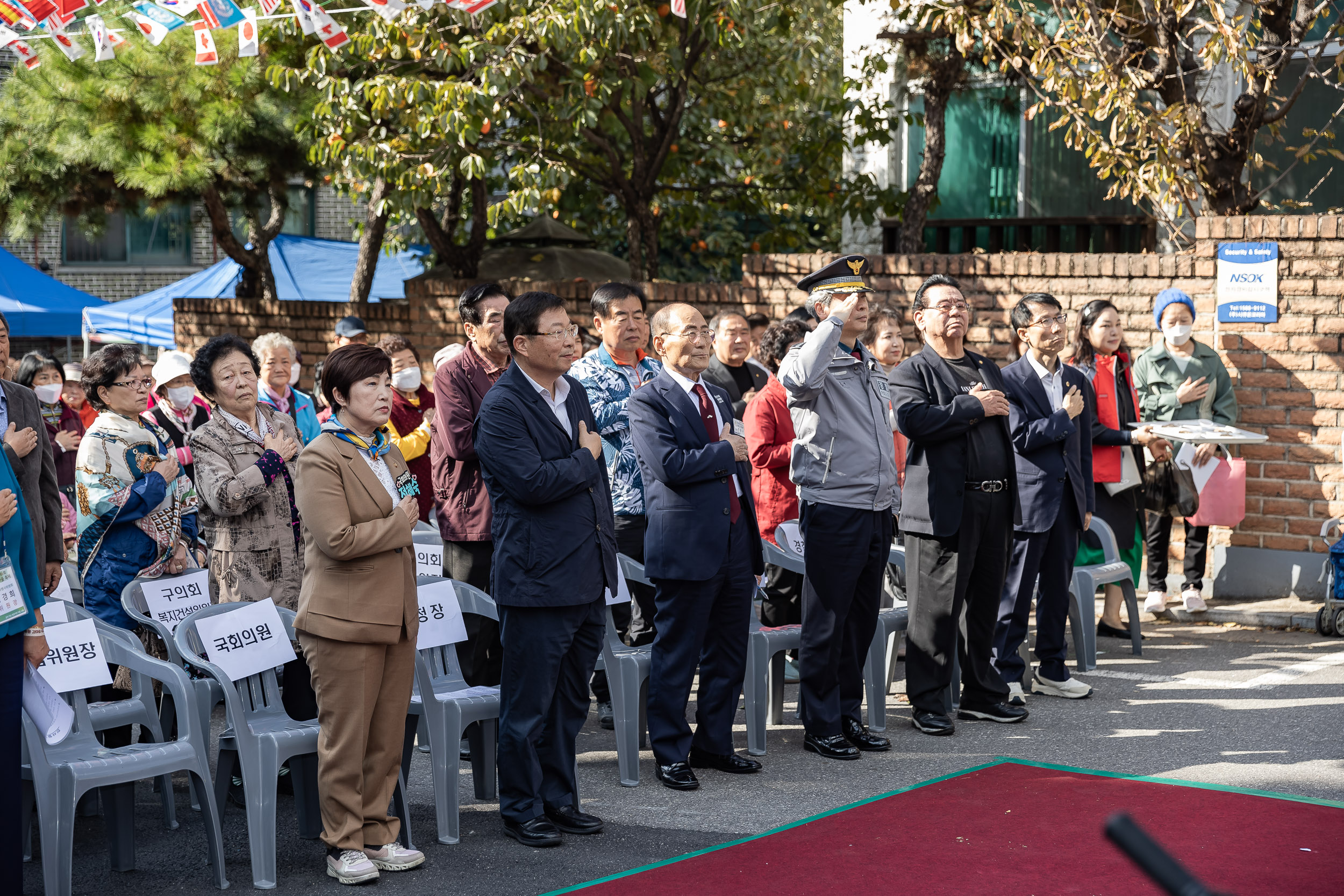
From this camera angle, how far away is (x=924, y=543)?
638cm

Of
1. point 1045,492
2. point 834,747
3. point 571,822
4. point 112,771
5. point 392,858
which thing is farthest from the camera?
point 1045,492

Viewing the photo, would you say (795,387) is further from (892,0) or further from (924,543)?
(892,0)

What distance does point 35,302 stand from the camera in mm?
16234

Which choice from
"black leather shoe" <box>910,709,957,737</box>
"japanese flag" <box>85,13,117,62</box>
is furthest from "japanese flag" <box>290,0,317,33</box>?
"black leather shoe" <box>910,709,957,737</box>

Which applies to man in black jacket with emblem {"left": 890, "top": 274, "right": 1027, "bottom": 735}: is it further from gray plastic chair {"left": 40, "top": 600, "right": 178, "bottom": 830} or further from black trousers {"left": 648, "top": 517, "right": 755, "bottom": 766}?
gray plastic chair {"left": 40, "top": 600, "right": 178, "bottom": 830}

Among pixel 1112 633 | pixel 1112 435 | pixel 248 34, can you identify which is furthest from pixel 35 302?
pixel 1112 633

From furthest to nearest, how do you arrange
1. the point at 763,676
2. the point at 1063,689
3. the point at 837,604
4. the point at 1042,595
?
1. the point at 1042,595
2. the point at 1063,689
3. the point at 763,676
4. the point at 837,604

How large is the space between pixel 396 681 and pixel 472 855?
728 millimetres

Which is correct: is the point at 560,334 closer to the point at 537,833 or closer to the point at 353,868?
the point at 537,833

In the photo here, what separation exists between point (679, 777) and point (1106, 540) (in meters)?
3.70

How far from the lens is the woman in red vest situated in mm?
8320

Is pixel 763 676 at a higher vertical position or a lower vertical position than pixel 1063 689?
higher

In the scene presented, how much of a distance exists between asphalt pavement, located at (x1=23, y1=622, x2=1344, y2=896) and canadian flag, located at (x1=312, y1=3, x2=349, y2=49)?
13.5ft

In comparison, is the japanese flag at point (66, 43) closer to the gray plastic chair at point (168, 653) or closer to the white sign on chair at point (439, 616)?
the gray plastic chair at point (168, 653)
